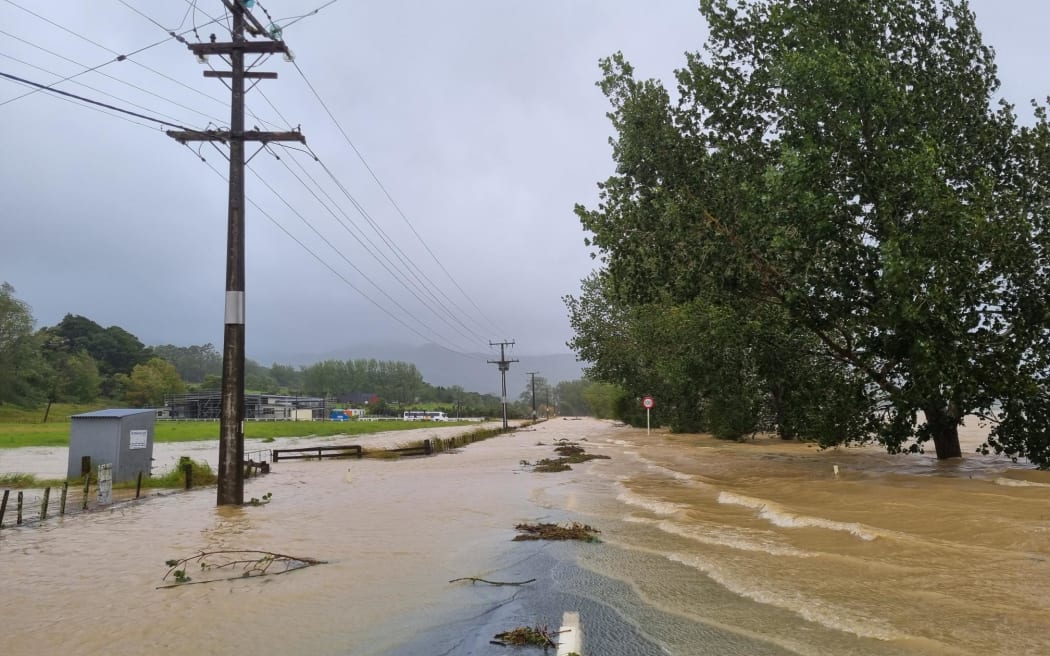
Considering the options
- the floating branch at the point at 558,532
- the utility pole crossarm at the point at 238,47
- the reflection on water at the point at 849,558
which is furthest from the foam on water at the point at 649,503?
the utility pole crossarm at the point at 238,47

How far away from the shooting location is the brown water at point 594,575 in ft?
18.9

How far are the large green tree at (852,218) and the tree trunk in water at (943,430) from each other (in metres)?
0.08

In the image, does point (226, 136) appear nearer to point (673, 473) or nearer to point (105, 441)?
point (105, 441)

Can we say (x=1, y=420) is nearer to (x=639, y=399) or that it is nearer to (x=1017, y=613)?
(x=639, y=399)

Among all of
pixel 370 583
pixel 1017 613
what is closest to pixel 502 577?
pixel 370 583

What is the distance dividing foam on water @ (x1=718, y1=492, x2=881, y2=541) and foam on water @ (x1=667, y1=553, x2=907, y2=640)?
10.3 ft

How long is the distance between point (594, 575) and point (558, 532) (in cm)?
269

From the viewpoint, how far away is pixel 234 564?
9.08m

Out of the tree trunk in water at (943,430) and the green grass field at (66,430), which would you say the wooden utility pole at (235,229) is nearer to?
the tree trunk in water at (943,430)

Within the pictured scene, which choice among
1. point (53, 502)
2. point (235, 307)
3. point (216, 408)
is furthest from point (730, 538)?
point (216, 408)

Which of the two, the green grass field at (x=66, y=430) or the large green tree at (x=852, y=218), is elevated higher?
the large green tree at (x=852, y=218)

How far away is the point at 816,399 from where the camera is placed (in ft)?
64.4

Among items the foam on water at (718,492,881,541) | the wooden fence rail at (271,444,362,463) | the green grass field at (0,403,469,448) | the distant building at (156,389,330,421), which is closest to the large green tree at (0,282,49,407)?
the green grass field at (0,403,469,448)

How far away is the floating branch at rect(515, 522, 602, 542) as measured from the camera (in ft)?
34.4
